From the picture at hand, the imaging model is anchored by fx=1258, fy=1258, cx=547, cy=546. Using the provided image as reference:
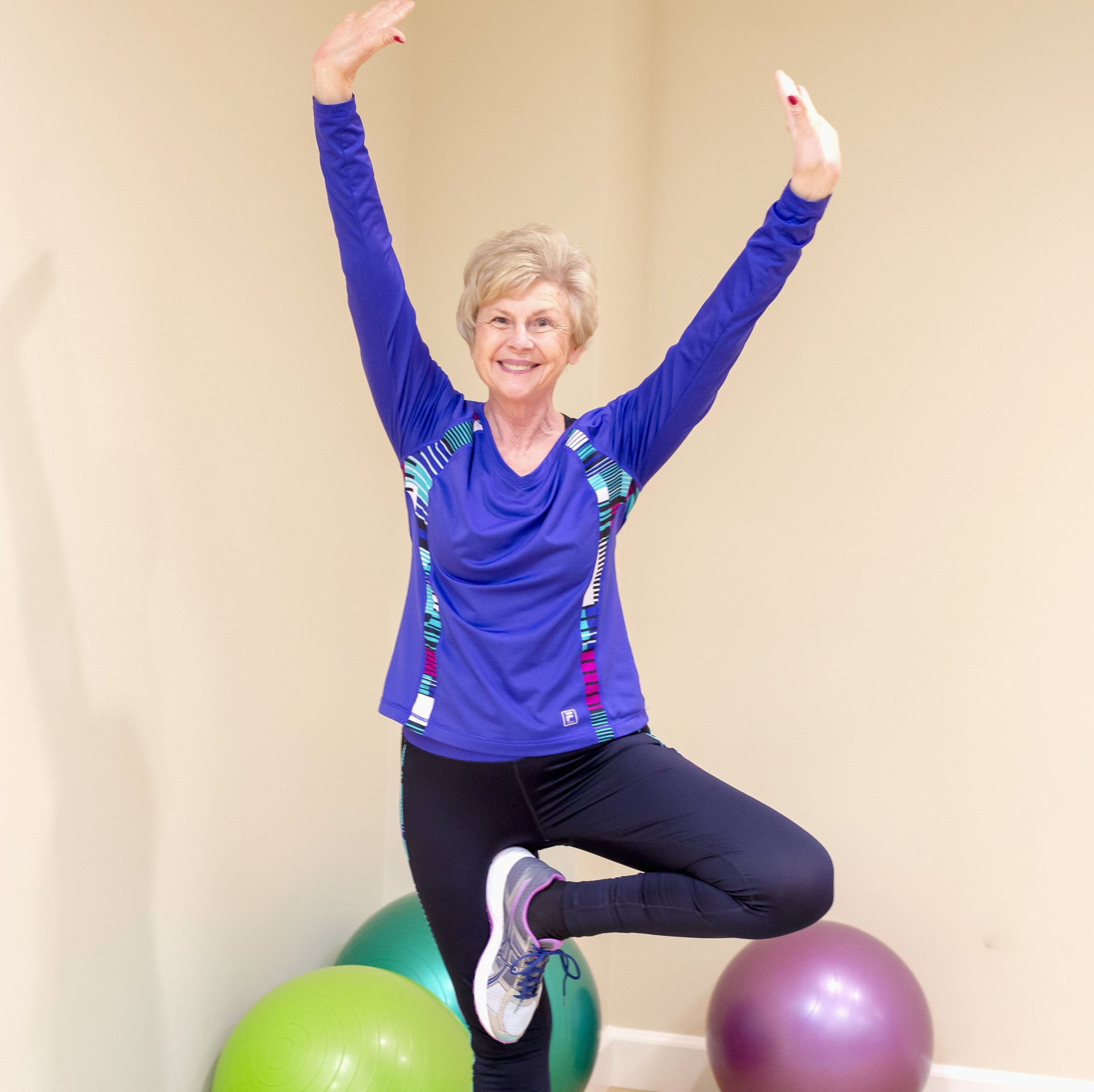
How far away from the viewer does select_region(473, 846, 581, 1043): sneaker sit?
182 cm

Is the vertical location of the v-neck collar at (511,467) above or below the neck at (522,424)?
below

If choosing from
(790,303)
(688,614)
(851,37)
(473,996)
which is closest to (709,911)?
(473,996)

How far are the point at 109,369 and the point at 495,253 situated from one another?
0.70 meters

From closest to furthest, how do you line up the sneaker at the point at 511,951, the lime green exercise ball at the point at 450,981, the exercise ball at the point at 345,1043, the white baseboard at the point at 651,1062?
the sneaker at the point at 511,951 < the exercise ball at the point at 345,1043 < the lime green exercise ball at the point at 450,981 < the white baseboard at the point at 651,1062

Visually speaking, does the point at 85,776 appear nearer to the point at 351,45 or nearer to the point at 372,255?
the point at 372,255

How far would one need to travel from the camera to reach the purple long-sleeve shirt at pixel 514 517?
72.2 inches

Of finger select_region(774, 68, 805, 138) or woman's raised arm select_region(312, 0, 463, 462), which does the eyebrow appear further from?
finger select_region(774, 68, 805, 138)

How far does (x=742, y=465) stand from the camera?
3279 millimetres

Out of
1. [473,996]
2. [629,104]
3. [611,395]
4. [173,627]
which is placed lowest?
[473,996]

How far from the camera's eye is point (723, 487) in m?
3.29

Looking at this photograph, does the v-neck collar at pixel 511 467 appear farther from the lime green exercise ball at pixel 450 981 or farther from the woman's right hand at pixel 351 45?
the lime green exercise ball at pixel 450 981

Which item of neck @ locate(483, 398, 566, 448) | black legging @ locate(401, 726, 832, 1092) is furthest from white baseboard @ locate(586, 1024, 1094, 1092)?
neck @ locate(483, 398, 566, 448)

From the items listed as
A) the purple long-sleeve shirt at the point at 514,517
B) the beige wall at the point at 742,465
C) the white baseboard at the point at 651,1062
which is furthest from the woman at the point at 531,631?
the white baseboard at the point at 651,1062

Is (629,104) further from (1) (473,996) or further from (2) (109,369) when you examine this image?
(1) (473,996)
